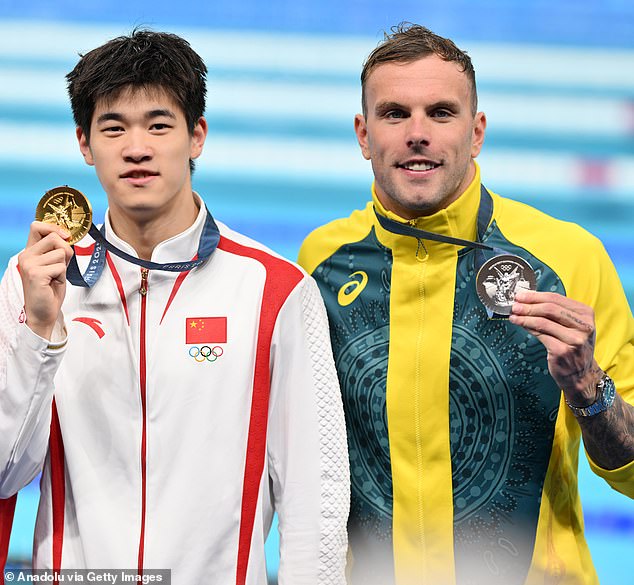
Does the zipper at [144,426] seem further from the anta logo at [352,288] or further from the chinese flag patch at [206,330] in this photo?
the anta logo at [352,288]

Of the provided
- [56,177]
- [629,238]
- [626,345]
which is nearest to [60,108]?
[56,177]

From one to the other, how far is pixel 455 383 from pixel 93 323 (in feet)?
2.74

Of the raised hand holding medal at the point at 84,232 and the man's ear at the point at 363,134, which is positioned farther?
the man's ear at the point at 363,134

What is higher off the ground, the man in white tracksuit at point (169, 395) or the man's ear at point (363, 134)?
the man's ear at point (363, 134)

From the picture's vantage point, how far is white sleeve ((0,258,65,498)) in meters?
2.26

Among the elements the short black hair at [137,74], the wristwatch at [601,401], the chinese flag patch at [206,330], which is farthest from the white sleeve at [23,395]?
the wristwatch at [601,401]

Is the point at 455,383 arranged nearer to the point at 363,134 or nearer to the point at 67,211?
the point at 363,134

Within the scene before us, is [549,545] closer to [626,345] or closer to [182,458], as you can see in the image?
[626,345]

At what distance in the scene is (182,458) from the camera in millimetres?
2402

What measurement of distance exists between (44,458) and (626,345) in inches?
53.3

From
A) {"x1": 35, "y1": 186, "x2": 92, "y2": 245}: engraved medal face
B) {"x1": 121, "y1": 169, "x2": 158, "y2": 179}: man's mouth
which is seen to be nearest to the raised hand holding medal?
{"x1": 35, "y1": 186, "x2": 92, "y2": 245}: engraved medal face

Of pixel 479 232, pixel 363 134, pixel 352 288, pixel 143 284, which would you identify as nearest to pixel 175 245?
pixel 143 284

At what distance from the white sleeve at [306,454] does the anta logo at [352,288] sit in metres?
0.22

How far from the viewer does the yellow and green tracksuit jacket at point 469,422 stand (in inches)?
101
